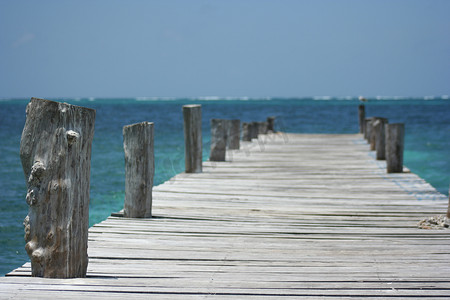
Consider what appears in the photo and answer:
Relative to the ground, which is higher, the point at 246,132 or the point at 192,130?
A: the point at 192,130

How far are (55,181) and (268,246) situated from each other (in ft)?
6.53

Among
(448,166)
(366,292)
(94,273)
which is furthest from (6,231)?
(448,166)

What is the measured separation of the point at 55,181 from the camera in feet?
11.3

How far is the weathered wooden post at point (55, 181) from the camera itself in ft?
11.1

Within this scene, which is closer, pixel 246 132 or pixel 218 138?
pixel 218 138

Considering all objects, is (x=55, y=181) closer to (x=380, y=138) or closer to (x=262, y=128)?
(x=380, y=138)

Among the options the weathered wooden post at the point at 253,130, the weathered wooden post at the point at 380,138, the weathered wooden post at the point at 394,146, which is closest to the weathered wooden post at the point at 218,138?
the weathered wooden post at the point at 380,138

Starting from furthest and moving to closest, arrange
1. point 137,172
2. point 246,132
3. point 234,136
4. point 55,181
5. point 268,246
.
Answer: point 246,132 → point 234,136 → point 137,172 → point 268,246 → point 55,181

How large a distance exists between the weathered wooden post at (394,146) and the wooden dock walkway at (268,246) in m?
0.77

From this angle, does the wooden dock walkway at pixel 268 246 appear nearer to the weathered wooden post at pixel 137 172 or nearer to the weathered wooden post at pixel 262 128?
the weathered wooden post at pixel 137 172

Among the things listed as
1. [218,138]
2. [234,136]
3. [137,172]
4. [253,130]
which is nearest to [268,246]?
[137,172]

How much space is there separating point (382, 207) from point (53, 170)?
430 cm

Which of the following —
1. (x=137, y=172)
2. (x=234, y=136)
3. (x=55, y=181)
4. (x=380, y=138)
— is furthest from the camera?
(x=234, y=136)

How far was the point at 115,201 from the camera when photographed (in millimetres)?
12836
